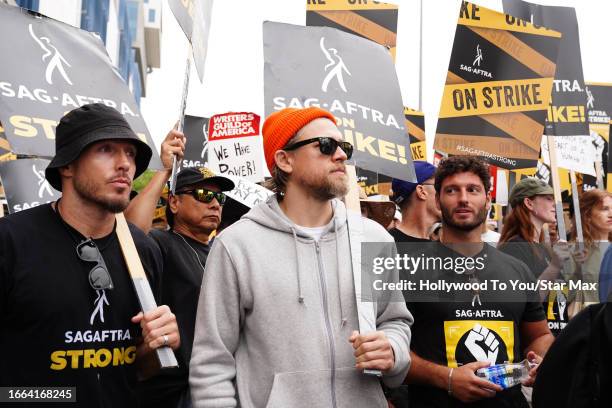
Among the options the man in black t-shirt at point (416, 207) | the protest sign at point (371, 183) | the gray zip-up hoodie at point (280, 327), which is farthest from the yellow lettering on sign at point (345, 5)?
the gray zip-up hoodie at point (280, 327)

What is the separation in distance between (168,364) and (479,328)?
61.3 inches

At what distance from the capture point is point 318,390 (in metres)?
A: 3.09

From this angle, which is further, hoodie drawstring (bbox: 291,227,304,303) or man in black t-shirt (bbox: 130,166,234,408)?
man in black t-shirt (bbox: 130,166,234,408)

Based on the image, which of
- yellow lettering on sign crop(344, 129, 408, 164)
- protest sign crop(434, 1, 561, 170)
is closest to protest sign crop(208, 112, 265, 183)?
protest sign crop(434, 1, 561, 170)

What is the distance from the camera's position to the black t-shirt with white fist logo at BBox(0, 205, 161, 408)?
2953 millimetres

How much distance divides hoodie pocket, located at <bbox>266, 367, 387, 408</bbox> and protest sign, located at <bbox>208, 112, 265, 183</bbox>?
18.5 feet

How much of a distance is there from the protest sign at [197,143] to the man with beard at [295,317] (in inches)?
225

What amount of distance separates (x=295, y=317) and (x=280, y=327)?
70mm

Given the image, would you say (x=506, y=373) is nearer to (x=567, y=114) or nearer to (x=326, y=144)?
(x=326, y=144)

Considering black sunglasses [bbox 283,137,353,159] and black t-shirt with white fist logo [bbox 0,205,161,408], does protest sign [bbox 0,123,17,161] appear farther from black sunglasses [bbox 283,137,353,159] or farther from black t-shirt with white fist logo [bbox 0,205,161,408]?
black sunglasses [bbox 283,137,353,159]

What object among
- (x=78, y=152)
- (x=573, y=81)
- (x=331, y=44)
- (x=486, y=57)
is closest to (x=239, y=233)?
(x=78, y=152)

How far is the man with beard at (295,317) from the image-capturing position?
3092 millimetres

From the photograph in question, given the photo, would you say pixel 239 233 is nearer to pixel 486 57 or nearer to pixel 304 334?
pixel 304 334

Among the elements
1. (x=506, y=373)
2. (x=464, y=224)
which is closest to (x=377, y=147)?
(x=464, y=224)
